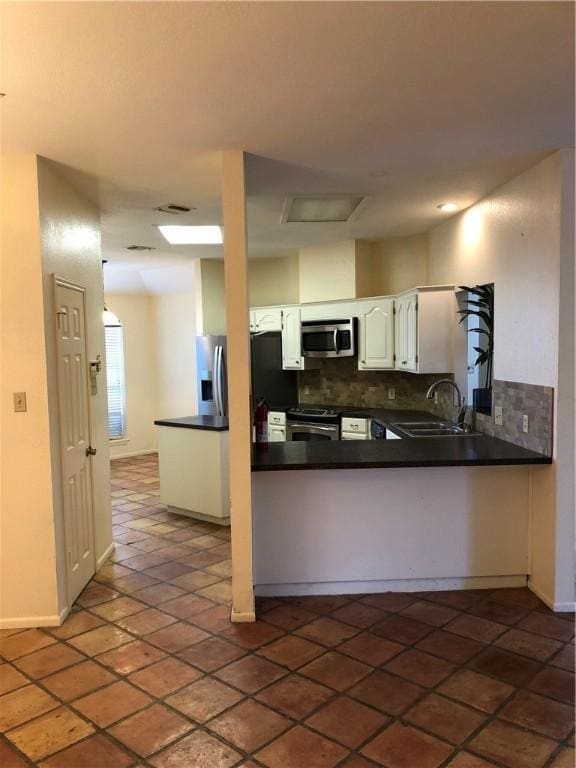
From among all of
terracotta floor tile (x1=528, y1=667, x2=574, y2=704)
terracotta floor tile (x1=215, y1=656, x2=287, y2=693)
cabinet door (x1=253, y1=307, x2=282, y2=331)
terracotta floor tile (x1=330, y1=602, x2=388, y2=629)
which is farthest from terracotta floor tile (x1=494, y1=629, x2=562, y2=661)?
cabinet door (x1=253, y1=307, x2=282, y2=331)

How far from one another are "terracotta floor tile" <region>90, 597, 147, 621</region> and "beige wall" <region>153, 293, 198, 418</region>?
469cm

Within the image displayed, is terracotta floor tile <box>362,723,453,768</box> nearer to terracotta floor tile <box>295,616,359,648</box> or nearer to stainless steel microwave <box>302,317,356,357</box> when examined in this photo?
terracotta floor tile <box>295,616,359,648</box>

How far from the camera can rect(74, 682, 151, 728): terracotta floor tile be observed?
7.75 feet

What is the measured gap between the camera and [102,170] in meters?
3.23

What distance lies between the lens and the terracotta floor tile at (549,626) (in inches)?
116

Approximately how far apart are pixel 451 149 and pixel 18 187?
2311 millimetres

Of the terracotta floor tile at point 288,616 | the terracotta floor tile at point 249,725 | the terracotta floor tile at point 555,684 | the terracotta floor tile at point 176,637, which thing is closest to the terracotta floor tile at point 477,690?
the terracotta floor tile at point 555,684

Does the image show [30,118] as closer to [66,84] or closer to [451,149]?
[66,84]

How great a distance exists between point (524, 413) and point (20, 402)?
2927mm

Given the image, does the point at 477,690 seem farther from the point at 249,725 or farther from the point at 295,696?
the point at 249,725

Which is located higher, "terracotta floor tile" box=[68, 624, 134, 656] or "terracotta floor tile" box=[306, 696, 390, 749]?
"terracotta floor tile" box=[306, 696, 390, 749]

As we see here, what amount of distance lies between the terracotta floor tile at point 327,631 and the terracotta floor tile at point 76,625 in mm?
1170

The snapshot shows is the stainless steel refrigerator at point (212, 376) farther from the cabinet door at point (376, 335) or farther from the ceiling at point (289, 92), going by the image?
the ceiling at point (289, 92)

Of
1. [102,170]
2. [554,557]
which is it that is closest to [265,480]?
[554,557]
